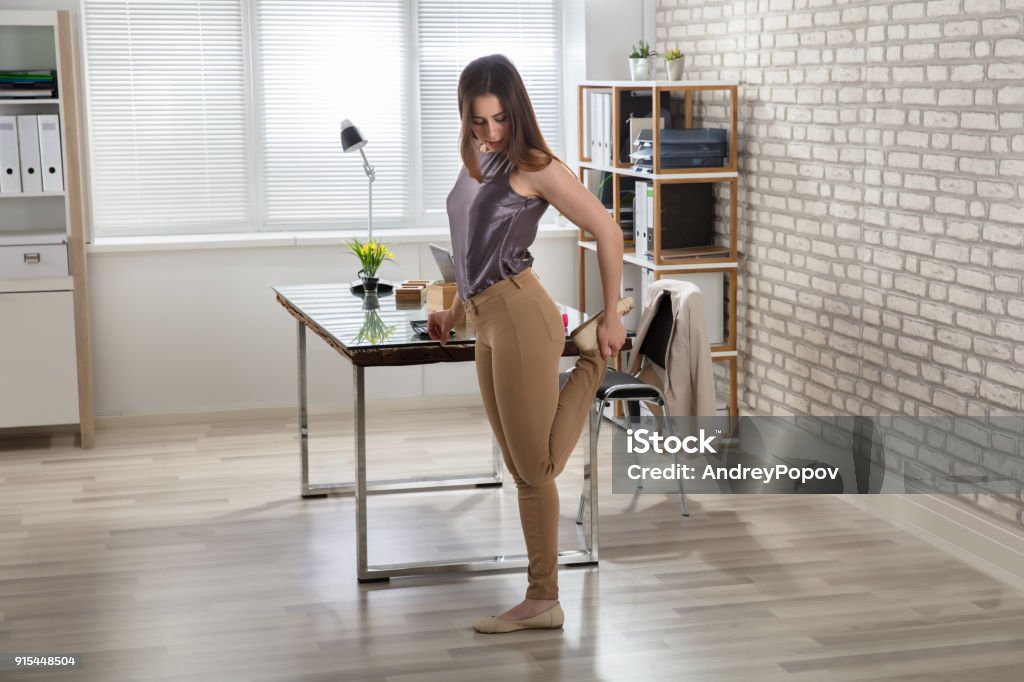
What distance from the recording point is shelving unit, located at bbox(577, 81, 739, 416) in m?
5.39

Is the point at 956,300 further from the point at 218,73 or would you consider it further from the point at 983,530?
the point at 218,73

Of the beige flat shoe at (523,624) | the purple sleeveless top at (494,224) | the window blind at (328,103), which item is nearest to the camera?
the purple sleeveless top at (494,224)

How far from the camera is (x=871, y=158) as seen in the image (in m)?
4.52

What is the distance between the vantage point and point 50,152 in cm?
548

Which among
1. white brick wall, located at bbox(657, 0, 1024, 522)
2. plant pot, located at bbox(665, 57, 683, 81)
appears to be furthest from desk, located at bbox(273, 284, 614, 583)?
plant pot, located at bbox(665, 57, 683, 81)

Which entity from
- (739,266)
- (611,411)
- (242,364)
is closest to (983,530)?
(739,266)

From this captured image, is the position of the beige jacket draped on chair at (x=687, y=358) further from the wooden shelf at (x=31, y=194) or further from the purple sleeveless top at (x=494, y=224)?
the wooden shelf at (x=31, y=194)

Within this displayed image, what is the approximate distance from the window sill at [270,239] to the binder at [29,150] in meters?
0.49

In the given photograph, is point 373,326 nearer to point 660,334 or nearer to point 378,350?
point 378,350

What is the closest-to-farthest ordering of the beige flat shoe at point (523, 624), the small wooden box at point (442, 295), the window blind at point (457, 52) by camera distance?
the beige flat shoe at point (523, 624) → the small wooden box at point (442, 295) → the window blind at point (457, 52)

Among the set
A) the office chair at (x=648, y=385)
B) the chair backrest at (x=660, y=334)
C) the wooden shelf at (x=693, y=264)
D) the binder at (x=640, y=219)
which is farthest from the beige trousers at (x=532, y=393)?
the binder at (x=640, y=219)

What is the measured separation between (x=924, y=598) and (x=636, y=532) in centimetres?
103

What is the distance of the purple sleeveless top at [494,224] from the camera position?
10.8 ft

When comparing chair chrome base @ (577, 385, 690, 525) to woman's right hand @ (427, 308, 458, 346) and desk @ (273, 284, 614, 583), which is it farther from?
woman's right hand @ (427, 308, 458, 346)
